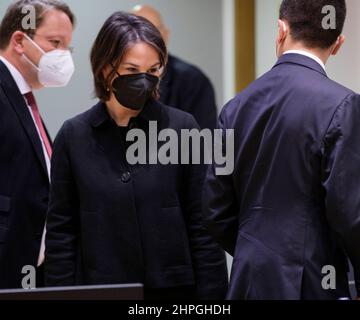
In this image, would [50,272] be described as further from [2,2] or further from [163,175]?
[2,2]

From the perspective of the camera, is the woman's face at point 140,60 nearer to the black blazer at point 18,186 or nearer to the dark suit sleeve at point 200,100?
the black blazer at point 18,186

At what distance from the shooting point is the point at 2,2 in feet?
8.88

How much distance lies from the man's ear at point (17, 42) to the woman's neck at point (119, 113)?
44cm

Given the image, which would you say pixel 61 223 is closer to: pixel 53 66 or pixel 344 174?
pixel 53 66

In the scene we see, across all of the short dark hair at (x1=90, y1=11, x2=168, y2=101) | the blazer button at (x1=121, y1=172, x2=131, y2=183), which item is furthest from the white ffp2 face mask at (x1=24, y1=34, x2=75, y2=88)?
the blazer button at (x1=121, y1=172, x2=131, y2=183)

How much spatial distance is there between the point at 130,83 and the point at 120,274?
531 millimetres

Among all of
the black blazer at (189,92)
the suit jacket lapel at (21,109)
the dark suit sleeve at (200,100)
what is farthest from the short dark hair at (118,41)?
the dark suit sleeve at (200,100)

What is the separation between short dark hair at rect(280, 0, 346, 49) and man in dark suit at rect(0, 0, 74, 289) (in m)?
0.85

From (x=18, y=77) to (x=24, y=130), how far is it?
20 cm

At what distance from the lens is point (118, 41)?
79.4 inches

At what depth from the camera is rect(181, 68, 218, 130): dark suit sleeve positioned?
3.16 meters

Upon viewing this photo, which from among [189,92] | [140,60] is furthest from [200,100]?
[140,60]

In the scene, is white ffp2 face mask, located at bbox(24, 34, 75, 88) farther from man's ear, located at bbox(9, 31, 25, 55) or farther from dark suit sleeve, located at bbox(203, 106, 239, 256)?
dark suit sleeve, located at bbox(203, 106, 239, 256)
